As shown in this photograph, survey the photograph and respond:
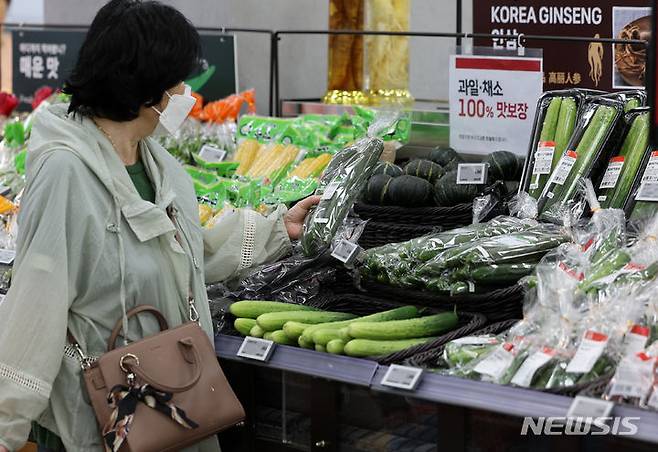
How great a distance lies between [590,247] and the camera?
267 cm

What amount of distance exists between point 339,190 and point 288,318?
0.48 meters

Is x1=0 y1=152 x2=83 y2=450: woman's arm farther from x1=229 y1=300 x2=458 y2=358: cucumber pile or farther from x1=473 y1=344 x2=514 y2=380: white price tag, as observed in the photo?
x1=473 y1=344 x2=514 y2=380: white price tag

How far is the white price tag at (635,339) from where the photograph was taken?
7.29ft

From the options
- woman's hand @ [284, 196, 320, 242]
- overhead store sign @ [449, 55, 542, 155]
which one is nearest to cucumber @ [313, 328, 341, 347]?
woman's hand @ [284, 196, 320, 242]

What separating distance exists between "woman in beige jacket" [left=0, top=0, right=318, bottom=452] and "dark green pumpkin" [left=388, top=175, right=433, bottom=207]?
2.44 feet

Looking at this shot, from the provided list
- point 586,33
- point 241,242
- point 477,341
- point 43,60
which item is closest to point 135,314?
point 241,242

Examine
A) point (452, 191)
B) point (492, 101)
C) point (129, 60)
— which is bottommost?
point (452, 191)

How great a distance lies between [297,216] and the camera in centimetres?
312

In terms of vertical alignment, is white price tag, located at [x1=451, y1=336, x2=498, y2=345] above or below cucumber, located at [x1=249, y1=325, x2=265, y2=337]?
above

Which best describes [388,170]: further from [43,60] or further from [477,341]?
[43,60]

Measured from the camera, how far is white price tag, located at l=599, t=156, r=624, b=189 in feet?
9.81

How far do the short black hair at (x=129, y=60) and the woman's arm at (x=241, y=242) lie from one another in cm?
54

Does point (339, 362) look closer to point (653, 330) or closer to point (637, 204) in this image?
point (653, 330)

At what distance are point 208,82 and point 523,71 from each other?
187 cm
